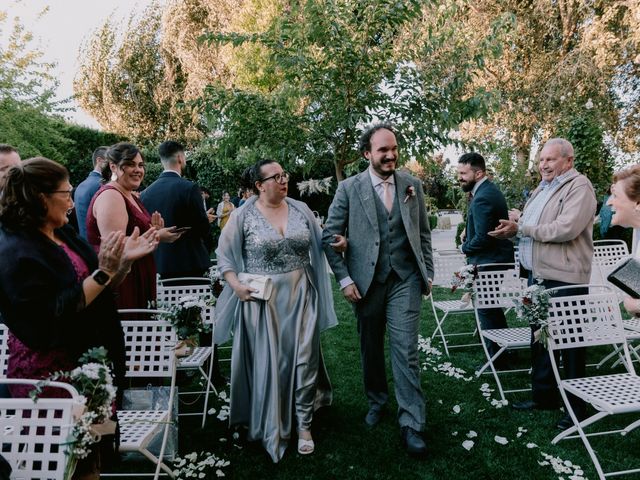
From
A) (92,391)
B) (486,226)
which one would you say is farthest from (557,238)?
(92,391)

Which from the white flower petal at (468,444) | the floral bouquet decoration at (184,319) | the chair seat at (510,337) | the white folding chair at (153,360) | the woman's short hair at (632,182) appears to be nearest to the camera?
the woman's short hair at (632,182)

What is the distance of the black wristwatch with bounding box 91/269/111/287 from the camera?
220 cm

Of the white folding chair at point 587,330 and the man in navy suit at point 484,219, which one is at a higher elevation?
the man in navy suit at point 484,219

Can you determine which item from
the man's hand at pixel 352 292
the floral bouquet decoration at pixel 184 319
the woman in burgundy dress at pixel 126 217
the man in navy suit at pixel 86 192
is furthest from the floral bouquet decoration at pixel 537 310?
the man in navy suit at pixel 86 192

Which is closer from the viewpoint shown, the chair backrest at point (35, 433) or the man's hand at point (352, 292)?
the chair backrest at point (35, 433)

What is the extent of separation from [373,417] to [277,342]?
1.10 metres

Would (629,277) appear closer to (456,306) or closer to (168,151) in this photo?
(456,306)

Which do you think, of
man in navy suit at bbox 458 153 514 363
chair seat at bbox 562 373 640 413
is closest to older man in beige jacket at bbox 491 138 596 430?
chair seat at bbox 562 373 640 413

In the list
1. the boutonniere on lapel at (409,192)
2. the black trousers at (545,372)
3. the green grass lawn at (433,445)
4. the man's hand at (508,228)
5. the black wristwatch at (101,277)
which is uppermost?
the boutonniere on lapel at (409,192)

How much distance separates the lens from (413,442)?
3.48m

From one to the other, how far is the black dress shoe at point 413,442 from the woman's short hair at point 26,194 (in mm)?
2810

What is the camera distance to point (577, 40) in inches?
582

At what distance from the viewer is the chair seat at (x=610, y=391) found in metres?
2.94

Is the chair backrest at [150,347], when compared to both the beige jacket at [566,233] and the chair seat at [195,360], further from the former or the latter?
the beige jacket at [566,233]
